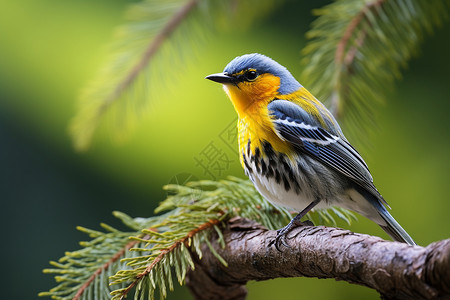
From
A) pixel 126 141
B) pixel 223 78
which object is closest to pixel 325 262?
pixel 223 78

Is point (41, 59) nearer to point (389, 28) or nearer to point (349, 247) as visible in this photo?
point (389, 28)

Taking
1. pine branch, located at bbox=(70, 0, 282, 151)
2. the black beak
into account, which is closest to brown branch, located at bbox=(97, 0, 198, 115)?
pine branch, located at bbox=(70, 0, 282, 151)

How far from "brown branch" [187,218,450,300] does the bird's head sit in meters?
0.48

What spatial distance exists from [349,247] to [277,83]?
0.84 meters

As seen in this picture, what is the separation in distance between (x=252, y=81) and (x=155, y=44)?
325 mm

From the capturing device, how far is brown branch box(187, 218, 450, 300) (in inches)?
27.8

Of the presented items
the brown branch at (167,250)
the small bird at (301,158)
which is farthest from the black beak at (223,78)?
the brown branch at (167,250)

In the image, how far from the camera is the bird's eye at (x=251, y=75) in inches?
61.3

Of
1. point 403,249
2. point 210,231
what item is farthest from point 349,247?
point 210,231

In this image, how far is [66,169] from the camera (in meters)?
2.25

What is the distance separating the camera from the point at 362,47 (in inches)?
54.6

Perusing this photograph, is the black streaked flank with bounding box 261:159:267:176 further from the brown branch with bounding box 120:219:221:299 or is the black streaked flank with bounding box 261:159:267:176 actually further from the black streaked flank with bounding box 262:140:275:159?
the brown branch with bounding box 120:219:221:299

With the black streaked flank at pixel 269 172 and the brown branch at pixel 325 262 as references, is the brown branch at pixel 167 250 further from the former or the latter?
the black streaked flank at pixel 269 172

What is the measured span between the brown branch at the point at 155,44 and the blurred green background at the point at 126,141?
9.0 inches
